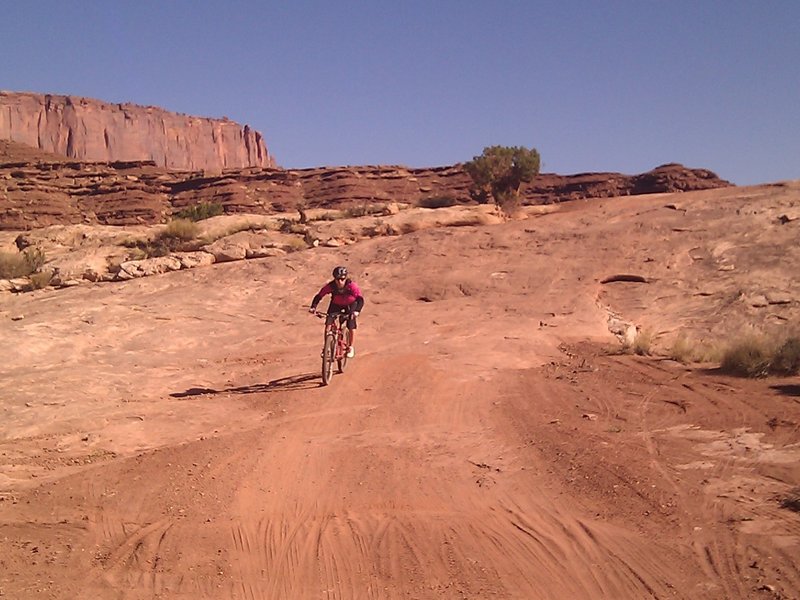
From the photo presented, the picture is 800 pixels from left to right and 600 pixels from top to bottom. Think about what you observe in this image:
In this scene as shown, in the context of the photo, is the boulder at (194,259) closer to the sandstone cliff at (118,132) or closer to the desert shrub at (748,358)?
the desert shrub at (748,358)

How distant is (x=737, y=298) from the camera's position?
1308 centimetres

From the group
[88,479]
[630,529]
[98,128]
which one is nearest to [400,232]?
[88,479]

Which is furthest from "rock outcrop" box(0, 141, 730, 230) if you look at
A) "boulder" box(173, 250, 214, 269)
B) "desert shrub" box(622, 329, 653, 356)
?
"desert shrub" box(622, 329, 653, 356)

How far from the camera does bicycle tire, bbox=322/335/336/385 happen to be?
10.1m

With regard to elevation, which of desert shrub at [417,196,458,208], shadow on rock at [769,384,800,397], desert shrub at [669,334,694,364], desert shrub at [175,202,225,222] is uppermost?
desert shrub at [417,196,458,208]

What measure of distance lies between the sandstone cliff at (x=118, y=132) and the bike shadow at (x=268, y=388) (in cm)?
8207

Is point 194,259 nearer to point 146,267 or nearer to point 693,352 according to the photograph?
point 146,267

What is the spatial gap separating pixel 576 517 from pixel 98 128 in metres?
106

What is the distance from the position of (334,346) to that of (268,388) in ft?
3.72

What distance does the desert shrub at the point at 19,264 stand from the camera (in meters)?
19.7

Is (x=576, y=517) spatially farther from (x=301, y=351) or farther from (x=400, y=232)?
(x=400, y=232)

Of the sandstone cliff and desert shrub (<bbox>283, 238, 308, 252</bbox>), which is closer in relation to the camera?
desert shrub (<bbox>283, 238, 308, 252</bbox>)

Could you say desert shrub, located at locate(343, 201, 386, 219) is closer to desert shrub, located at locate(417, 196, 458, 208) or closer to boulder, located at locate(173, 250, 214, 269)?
desert shrub, located at locate(417, 196, 458, 208)

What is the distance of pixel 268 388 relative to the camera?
33.1ft
